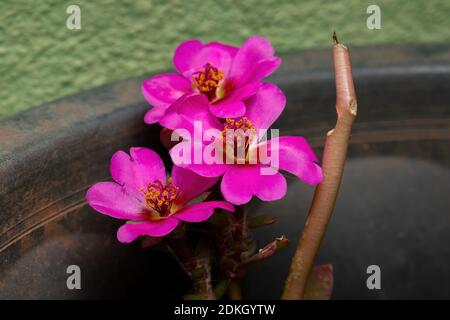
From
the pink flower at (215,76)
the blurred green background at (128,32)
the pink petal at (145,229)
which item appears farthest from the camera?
the blurred green background at (128,32)

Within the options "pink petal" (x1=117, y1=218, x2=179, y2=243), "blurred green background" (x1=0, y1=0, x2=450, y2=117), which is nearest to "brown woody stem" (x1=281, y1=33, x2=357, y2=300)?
"pink petal" (x1=117, y1=218, x2=179, y2=243)

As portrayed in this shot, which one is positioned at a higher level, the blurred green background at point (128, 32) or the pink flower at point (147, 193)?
the blurred green background at point (128, 32)

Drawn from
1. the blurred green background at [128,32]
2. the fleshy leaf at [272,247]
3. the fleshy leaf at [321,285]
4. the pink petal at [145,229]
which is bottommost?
the fleshy leaf at [321,285]

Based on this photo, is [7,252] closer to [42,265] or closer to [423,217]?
[42,265]

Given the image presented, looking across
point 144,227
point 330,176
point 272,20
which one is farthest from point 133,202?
point 272,20

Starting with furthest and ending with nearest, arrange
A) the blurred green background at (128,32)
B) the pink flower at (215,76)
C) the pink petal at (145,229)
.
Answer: the blurred green background at (128,32), the pink flower at (215,76), the pink petal at (145,229)

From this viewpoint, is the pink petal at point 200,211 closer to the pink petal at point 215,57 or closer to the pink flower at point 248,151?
the pink flower at point 248,151

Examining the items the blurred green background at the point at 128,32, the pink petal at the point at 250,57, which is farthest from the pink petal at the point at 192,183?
the blurred green background at the point at 128,32
